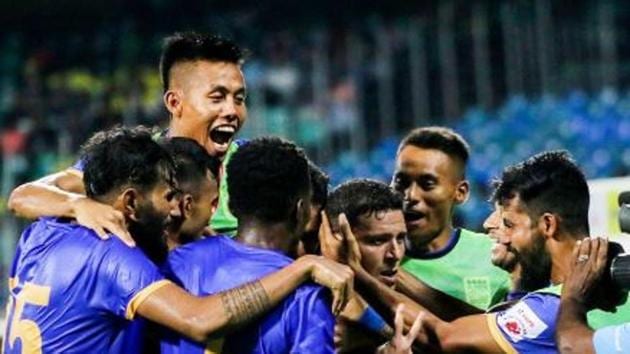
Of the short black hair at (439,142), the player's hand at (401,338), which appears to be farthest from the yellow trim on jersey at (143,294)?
the short black hair at (439,142)

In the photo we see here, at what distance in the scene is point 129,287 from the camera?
4.60 metres

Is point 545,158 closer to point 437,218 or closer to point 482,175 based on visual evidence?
point 437,218

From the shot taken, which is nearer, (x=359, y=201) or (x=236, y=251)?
(x=236, y=251)

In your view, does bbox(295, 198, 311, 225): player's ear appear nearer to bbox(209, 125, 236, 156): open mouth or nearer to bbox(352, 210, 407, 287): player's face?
bbox(352, 210, 407, 287): player's face

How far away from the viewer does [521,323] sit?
512 cm

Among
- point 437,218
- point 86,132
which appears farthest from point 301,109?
point 437,218

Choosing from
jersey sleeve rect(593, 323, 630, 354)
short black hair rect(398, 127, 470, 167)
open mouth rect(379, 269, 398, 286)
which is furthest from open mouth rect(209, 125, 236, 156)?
jersey sleeve rect(593, 323, 630, 354)

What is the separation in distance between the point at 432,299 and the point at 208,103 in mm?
1268

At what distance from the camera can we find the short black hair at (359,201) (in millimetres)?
5555

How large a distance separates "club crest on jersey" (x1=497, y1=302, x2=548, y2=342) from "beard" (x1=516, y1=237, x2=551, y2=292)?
0.21m

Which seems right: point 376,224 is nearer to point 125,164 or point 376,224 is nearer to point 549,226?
point 549,226

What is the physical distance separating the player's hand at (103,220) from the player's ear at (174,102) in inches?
49.5

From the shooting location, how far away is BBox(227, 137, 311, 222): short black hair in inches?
182

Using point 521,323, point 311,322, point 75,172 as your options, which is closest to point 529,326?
point 521,323
